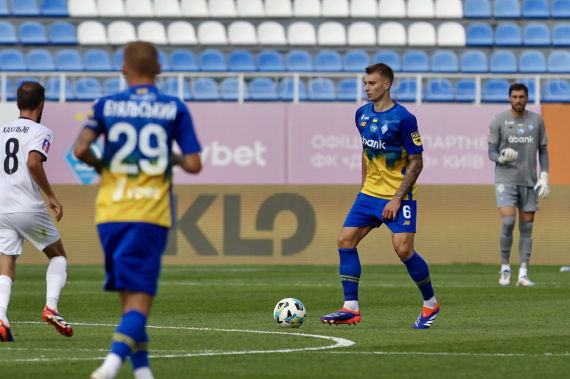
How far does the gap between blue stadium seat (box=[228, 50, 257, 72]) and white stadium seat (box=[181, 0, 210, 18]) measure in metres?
1.67

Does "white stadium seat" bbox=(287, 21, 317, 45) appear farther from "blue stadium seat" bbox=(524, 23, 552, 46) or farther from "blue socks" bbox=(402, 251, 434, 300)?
"blue socks" bbox=(402, 251, 434, 300)

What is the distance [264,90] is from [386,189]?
503 inches

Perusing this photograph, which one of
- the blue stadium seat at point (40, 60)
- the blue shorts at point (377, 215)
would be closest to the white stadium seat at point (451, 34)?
the blue stadium seat at point (40, 60)

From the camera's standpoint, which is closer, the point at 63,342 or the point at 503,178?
the point at 63,342

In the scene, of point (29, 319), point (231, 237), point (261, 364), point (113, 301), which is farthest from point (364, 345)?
point (231, 237)

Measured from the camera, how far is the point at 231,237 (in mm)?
17922

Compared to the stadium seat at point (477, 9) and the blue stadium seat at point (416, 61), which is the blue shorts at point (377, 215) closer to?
the blue stadium seat at point (416, 61)

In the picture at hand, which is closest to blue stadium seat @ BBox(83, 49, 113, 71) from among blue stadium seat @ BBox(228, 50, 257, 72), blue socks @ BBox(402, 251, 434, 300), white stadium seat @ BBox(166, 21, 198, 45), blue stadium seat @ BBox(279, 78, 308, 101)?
white stadium seat @ BBox(166, 21, 198, 45)

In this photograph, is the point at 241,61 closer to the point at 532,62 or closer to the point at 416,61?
the point at 416,61

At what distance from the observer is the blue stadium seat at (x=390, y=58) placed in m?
22.7

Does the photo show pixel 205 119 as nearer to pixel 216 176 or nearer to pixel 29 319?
pixel 216 176

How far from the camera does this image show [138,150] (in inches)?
182

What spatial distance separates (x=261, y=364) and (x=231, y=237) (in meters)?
12.3

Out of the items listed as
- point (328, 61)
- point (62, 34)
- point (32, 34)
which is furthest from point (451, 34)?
point (32, 34)
